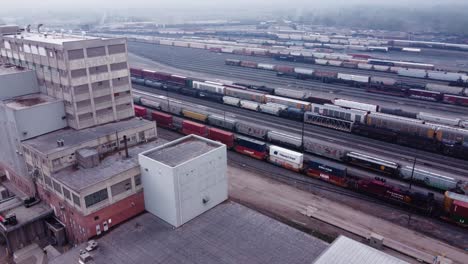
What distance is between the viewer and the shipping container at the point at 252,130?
78938 millimetres

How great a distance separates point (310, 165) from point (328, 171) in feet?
12.5

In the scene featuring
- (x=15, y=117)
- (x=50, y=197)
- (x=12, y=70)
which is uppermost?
(x=12, y=70)

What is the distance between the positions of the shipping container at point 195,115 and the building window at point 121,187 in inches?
1768

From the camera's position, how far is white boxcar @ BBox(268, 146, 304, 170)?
6556 cm

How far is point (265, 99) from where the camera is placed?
337 feet

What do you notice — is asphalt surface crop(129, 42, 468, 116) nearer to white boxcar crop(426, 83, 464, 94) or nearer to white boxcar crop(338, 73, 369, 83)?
white boxcar crop(338, 73, 369, 83)

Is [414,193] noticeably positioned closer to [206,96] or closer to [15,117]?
[15,117]

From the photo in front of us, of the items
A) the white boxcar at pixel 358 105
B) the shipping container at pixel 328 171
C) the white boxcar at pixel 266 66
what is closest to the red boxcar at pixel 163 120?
the shipping container at pixel 328 171

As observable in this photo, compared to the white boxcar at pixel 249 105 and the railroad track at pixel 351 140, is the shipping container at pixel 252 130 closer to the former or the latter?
the railroad track at pixel 351 140

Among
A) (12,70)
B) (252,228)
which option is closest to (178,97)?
(12,70)

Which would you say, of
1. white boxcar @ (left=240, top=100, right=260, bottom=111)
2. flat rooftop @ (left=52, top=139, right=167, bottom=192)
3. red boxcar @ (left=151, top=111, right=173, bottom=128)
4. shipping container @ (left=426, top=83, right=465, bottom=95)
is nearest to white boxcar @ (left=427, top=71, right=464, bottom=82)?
shipping container @ (left=426, top=83, right=465, bottom=95)

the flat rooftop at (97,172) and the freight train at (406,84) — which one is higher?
the flat rooftop at (97,172)

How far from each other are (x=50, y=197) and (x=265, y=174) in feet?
119

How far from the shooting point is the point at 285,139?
245ft
